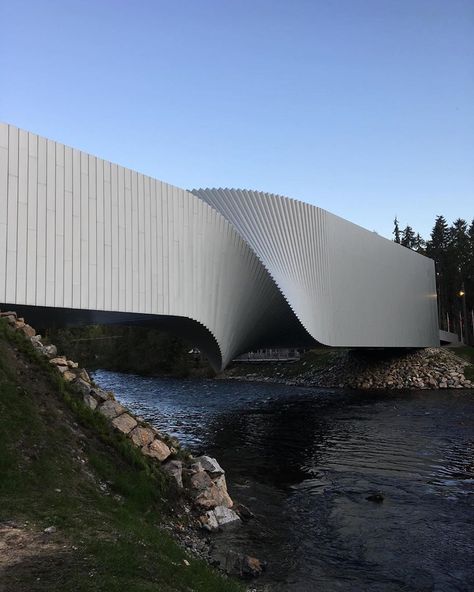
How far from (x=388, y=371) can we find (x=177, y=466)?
38386 mm

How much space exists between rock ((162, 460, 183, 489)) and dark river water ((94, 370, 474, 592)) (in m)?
1.32

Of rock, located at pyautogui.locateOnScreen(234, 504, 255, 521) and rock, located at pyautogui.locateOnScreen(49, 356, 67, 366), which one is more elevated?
rock, located at pyautogui.locateOnScreen(49, 356, 67, 366)

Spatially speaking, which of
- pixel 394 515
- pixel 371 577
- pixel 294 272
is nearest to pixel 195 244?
pixel 294 272

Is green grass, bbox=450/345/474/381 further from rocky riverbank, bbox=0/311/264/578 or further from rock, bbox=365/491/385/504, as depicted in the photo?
rocky riverbank, bbox=0/311/264/578

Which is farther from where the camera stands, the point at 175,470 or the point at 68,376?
the point at 68,376

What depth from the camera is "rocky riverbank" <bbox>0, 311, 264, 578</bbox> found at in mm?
8984

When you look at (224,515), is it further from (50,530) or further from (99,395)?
(50,530)

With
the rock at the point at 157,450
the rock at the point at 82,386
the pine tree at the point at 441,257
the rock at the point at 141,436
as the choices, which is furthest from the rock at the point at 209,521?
the pine tree at the point at 441,257

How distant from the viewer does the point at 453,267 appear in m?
61.1

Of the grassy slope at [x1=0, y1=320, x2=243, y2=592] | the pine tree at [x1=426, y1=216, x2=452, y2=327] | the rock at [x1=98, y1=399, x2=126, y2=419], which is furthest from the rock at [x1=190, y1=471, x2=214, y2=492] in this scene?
the pine tree at [x1=426, y1=216, x2=452, y2=327]

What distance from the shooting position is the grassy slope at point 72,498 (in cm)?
526

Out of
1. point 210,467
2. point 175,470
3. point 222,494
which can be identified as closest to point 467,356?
point 210,467

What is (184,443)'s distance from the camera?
1859cm

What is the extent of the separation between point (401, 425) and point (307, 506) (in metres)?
12.7
